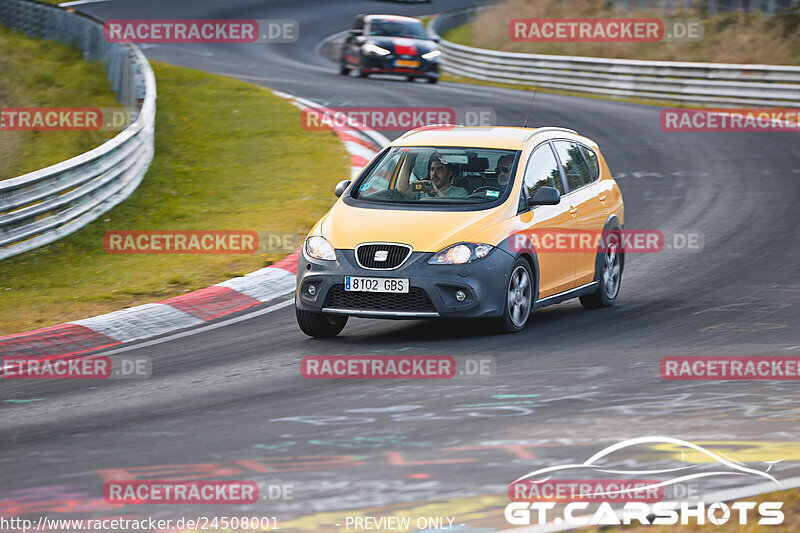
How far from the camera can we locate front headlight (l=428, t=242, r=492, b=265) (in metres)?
9.67

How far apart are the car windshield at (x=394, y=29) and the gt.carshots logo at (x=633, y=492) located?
27.1 m

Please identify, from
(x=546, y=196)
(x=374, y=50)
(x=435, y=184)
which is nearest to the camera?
(x=546, y=196)

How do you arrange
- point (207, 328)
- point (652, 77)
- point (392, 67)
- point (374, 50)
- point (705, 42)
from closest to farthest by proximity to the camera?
point (207, 328), point (652, 77), point (392, 67), point (374, 50), point (705, 42)

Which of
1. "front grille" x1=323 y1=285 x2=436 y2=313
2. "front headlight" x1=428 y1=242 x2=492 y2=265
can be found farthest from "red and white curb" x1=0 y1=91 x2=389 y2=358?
"front headlight" x1=428 y1=242 x2=492 y2=265

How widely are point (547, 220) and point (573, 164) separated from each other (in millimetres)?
1183

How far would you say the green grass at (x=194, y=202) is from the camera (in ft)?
40.3

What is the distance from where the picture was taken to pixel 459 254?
9.70 meters

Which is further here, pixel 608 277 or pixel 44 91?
pixel 44 91

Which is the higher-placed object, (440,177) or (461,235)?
A: (440,177)

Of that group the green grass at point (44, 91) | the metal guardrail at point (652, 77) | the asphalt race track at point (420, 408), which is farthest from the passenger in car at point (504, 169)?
the metal guardrail at point (652, 77)

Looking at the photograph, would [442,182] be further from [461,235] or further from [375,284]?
[375,284]

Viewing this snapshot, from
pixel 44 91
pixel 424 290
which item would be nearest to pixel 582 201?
pixel 424 290

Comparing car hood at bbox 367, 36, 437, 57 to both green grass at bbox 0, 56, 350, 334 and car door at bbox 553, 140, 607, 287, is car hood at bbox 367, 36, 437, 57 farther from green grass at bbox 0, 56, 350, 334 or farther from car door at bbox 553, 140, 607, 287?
car door at bbox 553, 140, 607, 287

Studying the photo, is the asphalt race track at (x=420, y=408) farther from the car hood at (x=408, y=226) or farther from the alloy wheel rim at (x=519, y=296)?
the car hood at (x=408, y=226)
